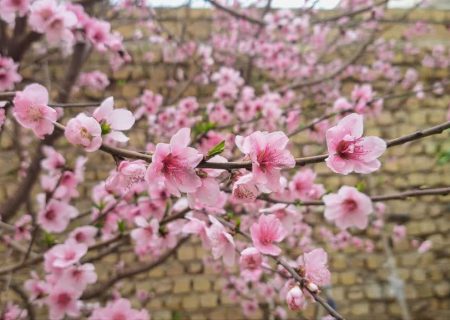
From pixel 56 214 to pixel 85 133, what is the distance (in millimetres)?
1089

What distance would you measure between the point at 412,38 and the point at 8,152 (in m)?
4.14

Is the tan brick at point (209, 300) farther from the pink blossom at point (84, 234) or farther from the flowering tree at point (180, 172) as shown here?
the pink blossom at point (84, 234)

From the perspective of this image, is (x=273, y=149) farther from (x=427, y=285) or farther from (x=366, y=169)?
(x=427, y=285)

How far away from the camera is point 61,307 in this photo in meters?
1.49

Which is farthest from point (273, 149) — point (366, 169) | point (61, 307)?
point (61, 307)

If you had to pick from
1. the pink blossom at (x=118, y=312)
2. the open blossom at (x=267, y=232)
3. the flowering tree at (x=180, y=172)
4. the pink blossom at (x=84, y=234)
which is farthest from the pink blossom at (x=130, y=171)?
the pink blossom at (x=84, y=234)

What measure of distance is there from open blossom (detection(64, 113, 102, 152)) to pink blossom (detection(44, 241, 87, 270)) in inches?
25.8

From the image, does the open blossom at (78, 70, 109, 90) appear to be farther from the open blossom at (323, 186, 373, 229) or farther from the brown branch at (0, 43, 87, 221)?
the open blossom at (323, 186, 373, 229)

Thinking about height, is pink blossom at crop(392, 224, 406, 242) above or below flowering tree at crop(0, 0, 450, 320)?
above

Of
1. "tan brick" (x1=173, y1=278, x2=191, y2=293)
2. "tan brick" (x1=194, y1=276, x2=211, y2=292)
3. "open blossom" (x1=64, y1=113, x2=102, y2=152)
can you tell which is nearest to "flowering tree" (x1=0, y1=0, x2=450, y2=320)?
"open blossom" (x1=64, y1=113, x2=102, y2=152)

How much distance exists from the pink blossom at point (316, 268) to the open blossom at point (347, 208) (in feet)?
0.55

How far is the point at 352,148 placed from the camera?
79cm

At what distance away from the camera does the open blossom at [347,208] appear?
3.86ft

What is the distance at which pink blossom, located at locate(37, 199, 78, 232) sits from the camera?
1.75m
